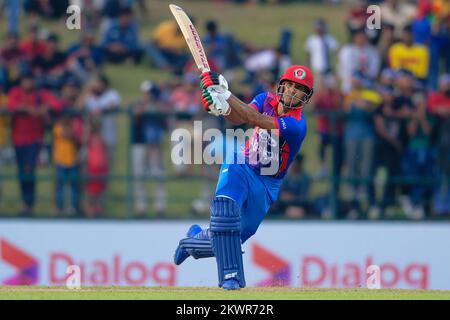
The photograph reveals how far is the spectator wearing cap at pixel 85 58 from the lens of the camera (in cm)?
1994

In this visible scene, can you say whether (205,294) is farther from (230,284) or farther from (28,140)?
(28,140)

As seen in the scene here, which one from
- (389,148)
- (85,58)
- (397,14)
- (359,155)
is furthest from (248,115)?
(397,14)

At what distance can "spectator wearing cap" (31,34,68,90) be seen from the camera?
19.4 m

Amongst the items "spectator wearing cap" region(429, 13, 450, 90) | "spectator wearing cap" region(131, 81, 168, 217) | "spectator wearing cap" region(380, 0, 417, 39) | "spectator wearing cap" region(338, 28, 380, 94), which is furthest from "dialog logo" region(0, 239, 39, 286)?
"spectator wearing cap" region(380, 0, 417, 39)

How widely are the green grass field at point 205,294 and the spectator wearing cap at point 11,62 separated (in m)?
7.52

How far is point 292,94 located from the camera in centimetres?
1147

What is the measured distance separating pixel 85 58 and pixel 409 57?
18.4 feet

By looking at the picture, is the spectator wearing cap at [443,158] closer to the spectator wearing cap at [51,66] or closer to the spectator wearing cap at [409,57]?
the spectator wearing cap at [409,57]

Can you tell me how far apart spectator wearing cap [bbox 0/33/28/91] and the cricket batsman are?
26.9 ft

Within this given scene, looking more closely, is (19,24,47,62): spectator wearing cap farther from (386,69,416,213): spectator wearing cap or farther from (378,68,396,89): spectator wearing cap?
(386,69,416,213): spectator wearing cap

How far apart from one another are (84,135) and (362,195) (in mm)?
4415

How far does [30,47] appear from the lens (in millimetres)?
20031

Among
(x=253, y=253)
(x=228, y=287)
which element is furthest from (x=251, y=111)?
(x=253, y=253)

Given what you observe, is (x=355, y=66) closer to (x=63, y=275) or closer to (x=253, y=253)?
(x=253, y=253)
